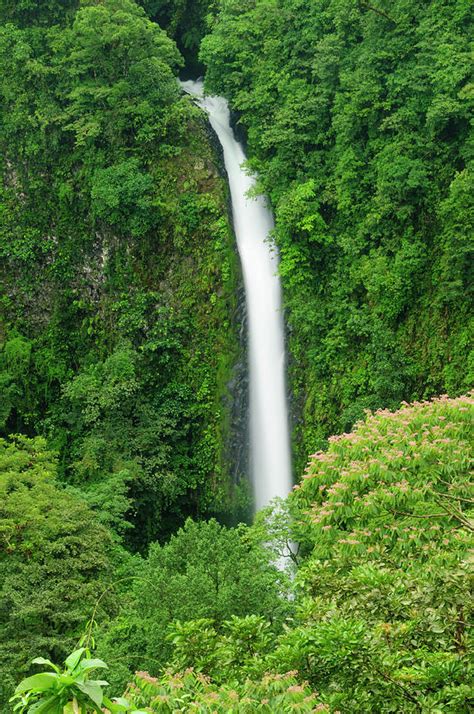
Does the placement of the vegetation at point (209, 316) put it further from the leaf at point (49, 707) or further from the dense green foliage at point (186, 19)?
the leaf at point (49, 707)

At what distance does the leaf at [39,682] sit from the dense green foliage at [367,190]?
977 centimetres

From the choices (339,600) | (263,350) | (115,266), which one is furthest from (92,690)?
(115,266)

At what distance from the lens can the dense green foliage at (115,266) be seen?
14.6 m

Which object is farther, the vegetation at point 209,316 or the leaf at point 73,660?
the vegetation at point 209,316

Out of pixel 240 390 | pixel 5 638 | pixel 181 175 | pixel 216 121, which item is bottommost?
pixel 5 638

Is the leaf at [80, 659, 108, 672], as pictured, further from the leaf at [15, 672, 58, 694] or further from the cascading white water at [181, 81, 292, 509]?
the cascading white water at [181, 81, 292, 509]

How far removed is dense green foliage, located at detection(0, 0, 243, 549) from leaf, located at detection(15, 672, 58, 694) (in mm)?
10885

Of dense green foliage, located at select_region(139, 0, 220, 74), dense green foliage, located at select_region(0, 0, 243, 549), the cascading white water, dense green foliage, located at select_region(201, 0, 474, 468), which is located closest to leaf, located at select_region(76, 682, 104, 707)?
dense green foliage, located at select_region(201, 0, 474, 468)

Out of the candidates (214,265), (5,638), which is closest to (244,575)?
(5,638)

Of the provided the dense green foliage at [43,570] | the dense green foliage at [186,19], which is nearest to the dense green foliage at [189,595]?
the dense green foliage at [43,570]

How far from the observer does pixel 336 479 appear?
8.47 metres

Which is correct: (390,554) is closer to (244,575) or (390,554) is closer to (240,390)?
(244,575)

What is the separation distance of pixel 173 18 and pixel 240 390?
9.61 meters

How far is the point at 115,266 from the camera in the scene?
15836 millimetres
